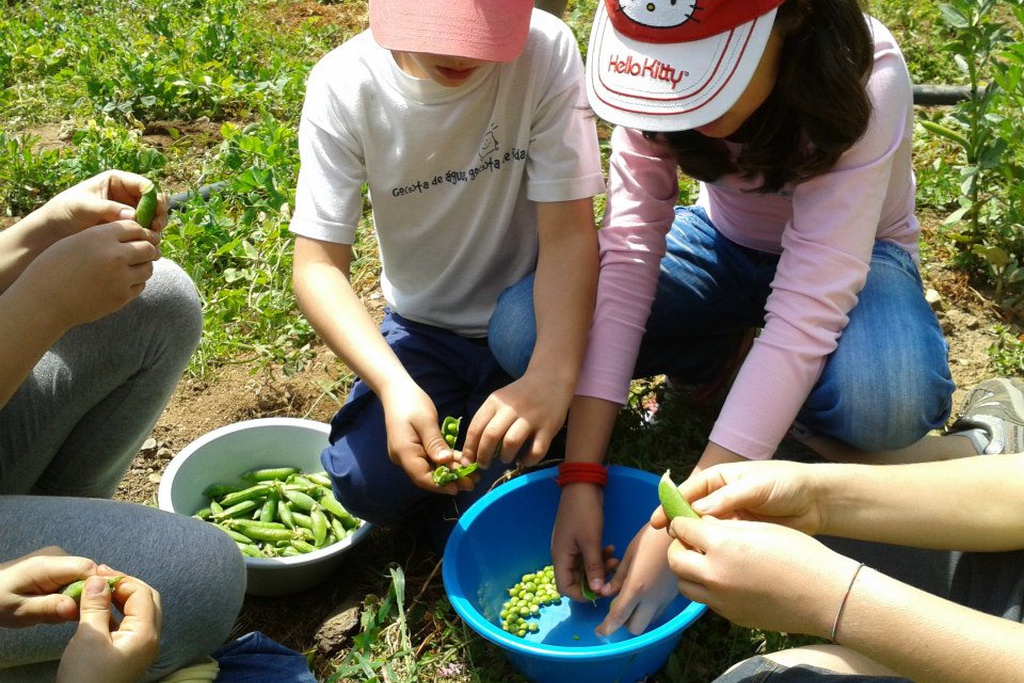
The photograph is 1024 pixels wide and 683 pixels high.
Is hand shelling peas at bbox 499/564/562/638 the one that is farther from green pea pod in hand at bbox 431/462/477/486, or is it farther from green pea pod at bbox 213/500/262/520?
green pea pod at bbox 213/500/262/520

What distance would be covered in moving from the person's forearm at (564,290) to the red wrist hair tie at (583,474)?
0.15 metres

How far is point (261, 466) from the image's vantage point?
2480mm

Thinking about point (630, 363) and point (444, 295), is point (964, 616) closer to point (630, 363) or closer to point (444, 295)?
point (630, 363)

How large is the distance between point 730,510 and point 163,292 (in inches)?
48.4

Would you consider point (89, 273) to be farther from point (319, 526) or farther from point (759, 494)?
point (759, 494)

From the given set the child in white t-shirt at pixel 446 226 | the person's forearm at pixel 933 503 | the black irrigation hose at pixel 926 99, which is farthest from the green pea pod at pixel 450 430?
the black irrigation hose at pixel 926 99

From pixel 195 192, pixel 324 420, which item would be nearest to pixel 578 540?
pixel 324 420

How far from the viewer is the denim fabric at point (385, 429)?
216 cm

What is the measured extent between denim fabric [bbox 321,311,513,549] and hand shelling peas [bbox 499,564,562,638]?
212 millimetres

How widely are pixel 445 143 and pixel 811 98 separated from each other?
0.75 metres

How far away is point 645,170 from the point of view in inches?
83.4

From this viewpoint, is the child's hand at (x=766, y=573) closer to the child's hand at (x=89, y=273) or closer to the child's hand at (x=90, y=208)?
the child's hand at (x=89, y=273)

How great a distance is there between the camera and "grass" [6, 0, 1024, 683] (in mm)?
2059

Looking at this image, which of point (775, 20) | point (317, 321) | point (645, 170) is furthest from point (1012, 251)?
point (317, 321)
